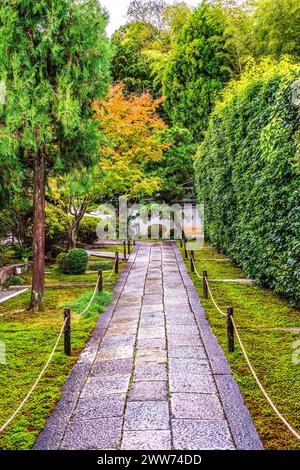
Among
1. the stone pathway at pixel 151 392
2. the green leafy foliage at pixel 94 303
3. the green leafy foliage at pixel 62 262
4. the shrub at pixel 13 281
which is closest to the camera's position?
the stone pathway at pixel 151 392

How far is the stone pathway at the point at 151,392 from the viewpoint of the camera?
3.53 metres

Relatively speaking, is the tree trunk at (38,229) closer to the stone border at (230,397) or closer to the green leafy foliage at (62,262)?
the stone border at (230,397)

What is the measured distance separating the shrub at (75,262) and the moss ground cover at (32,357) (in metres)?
2.87

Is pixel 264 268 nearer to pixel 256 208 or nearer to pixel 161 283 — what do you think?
pixel 256 208

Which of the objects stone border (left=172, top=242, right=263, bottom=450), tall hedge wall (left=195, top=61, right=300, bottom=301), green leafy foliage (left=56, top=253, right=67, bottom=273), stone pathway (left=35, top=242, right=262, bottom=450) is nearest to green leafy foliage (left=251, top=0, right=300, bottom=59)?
tall hedge wall (left=195, top=61, right=300, bottom=301)

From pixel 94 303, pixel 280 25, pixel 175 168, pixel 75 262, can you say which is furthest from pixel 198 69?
pixel 94 303

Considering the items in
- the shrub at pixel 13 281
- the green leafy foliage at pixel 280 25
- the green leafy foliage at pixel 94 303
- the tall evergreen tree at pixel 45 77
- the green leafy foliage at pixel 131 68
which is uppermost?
the green leafy foliage at pixel 131 68

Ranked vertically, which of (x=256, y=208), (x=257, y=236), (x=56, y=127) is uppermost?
(x=56, y=127)

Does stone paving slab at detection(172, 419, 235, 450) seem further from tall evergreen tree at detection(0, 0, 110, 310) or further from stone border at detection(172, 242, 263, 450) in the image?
tall evergreen tree at detection(0, 0, 110, 310)

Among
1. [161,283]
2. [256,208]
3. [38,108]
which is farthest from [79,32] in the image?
[161,283]

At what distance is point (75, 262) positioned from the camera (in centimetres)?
1242

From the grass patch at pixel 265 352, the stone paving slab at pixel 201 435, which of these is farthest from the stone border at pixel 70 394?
the grass patch at pixel 265 352
